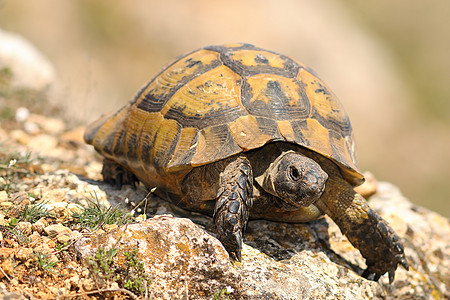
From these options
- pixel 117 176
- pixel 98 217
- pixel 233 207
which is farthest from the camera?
pixel 117 176

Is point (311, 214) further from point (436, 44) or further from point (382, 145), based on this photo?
point (436, 44)

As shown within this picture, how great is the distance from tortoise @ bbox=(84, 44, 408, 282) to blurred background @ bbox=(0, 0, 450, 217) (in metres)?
9.99

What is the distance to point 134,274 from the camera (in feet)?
9.36

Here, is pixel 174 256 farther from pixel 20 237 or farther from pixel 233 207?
pixel 20 237

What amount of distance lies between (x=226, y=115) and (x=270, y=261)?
3.83 ft

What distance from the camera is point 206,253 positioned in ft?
9.95

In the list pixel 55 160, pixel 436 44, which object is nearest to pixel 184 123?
pixel 55 160

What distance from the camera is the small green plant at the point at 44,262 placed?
2795mm

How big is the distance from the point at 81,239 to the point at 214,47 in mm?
2263

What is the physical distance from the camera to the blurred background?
20000 mm

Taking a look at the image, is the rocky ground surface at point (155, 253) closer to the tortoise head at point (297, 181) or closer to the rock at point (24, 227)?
the rock at point (24, 227)

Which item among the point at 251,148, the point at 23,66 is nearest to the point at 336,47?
the point at 23,66

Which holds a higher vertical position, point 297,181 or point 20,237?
point 297,181

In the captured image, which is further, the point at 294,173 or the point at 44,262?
the point at 294,173
